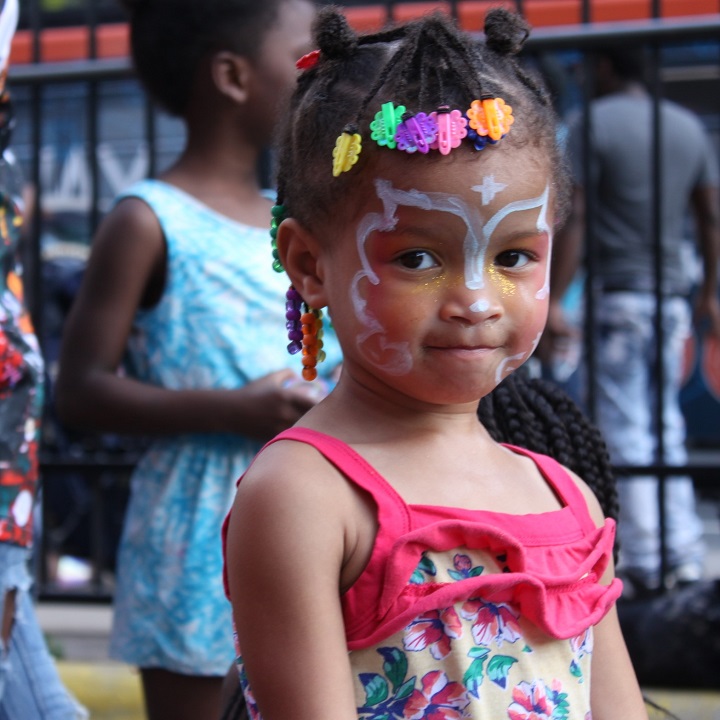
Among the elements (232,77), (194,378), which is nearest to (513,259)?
(194,378)

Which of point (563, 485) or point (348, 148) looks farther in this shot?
point (563, 485)

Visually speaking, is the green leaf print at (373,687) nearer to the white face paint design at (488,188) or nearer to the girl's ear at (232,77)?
the white face paint design at (488,188)

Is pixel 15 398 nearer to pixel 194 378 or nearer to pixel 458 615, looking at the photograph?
pixel 194 378

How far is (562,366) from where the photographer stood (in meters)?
5.01

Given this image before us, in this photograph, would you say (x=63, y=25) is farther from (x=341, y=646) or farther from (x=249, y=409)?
(x=341, y=646)

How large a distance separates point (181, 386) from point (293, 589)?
126 centimetres

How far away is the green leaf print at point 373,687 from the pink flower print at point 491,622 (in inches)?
4.6

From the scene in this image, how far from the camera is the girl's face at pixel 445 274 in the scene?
4.49 feet

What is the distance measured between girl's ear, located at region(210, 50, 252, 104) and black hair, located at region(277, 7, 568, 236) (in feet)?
3.76

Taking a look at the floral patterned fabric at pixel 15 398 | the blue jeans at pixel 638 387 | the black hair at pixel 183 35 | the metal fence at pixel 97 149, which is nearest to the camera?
the floral patterned fabric at pixel 15 398

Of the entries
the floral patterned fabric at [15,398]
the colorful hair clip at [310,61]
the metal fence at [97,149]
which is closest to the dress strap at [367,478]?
the colorful hair clip at [310,61]

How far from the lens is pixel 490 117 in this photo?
4.51 ft

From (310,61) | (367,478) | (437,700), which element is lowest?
(437,700)

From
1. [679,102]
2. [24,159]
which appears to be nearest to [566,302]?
[679,102]
